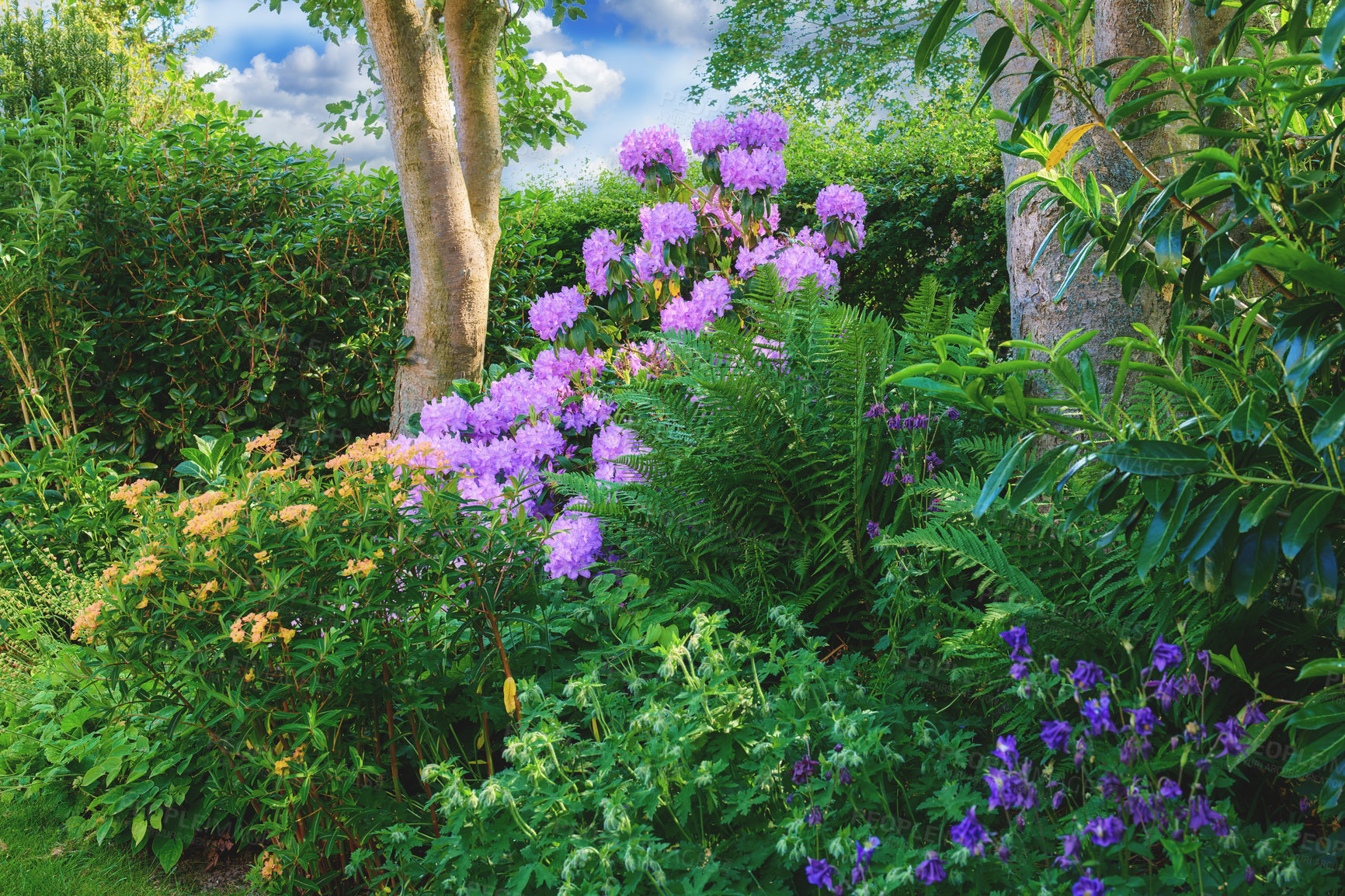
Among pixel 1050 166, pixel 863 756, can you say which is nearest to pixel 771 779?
pixel 863 756

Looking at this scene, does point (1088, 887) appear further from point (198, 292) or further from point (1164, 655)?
point (198, 292)

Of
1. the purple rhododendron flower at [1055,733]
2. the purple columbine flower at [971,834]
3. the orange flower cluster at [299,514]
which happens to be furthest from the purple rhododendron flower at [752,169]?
the purple columbine flower at [971,834]

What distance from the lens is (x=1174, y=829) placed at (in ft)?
Result: 4.18

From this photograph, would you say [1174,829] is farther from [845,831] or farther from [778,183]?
[778,183]

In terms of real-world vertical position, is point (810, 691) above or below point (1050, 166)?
below

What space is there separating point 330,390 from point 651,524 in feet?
12.9

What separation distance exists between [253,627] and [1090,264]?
245 centimetres

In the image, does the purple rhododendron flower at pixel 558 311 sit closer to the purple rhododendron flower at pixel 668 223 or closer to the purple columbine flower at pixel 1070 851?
the purple rhododendron flower at pixel 668 223

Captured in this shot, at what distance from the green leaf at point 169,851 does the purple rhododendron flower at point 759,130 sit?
3366 millimetres

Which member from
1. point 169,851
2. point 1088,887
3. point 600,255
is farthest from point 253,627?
point 600,255

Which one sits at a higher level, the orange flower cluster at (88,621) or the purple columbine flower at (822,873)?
the orange flower cluster at (88,621)

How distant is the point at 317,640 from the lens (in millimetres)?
2061

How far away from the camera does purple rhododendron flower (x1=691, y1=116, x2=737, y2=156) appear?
12.6 feet

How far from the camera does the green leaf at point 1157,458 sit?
127 centimetres
